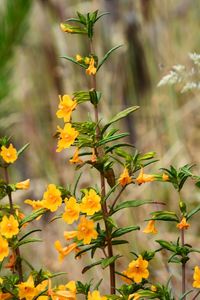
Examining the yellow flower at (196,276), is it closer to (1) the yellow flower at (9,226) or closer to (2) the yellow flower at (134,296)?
(2) the yellow flower at (134,296)

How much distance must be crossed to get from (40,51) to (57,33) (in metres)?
0.63

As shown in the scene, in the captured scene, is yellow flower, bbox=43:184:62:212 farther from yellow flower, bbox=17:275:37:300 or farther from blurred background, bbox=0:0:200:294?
blurred background, bbox=0:0:200:294

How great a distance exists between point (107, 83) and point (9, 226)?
5.50 ft

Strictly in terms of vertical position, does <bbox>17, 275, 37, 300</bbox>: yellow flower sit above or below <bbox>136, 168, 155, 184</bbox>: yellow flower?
below

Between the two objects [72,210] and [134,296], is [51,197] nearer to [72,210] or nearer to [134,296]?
[72,210]

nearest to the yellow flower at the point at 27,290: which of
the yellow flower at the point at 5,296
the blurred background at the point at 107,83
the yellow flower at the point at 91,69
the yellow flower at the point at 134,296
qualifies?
the yellow flower at the point at 5,296

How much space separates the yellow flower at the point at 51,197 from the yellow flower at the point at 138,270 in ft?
0.45

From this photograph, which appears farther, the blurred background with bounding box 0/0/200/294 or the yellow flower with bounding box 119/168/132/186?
the blurred background with bounding box 0/0/200/294

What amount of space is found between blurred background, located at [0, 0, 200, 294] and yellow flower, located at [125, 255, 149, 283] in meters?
1.03

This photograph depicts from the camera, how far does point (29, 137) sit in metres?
3.01

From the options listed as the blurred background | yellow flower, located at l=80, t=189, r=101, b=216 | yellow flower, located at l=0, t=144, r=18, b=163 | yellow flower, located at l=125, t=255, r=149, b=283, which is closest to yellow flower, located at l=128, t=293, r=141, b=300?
yellow flower, located at l=125, t=255, r=149, b=283

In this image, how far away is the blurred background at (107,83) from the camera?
239 cm

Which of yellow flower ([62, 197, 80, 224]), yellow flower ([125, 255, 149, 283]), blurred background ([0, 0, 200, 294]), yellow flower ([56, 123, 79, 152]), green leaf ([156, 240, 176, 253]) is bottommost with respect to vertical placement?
yellow flower ([125, 255, 149, 283])

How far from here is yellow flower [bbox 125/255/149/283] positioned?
1.00 m
